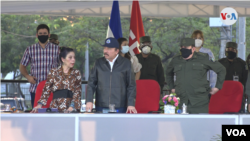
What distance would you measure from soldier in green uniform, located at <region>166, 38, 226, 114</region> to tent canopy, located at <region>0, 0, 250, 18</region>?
4584mm

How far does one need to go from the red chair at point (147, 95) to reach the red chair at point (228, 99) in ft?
2.88

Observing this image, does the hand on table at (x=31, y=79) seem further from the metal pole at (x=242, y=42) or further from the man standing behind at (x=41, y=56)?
the metal pole at (x=242, y=42)

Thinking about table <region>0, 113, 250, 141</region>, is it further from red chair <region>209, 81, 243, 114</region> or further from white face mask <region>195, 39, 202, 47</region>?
white face mask <region>195, 39, 202, 47</region>

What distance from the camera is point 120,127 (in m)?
3.99

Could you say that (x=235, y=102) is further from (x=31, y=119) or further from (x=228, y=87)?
(x=31, y=119)

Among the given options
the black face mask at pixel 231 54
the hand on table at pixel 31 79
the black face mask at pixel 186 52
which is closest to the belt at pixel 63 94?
the hand on table at pixel 31 79

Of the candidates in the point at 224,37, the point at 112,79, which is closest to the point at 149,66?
the point at 112,79

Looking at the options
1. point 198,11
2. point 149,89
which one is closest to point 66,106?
point 149,89

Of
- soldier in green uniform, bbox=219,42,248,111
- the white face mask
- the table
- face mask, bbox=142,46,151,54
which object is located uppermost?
the white face mask

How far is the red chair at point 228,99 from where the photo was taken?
5.94 m

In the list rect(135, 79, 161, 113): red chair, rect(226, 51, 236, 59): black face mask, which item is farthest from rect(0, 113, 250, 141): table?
rect(226, 51, 236, 59): black face mask

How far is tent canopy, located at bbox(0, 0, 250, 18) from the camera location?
370 inches

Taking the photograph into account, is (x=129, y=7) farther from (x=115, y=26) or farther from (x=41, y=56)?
(x=41, y=56)

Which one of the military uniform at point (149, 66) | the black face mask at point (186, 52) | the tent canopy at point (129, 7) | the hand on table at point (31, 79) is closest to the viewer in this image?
the black face mask at point (186, 52)
